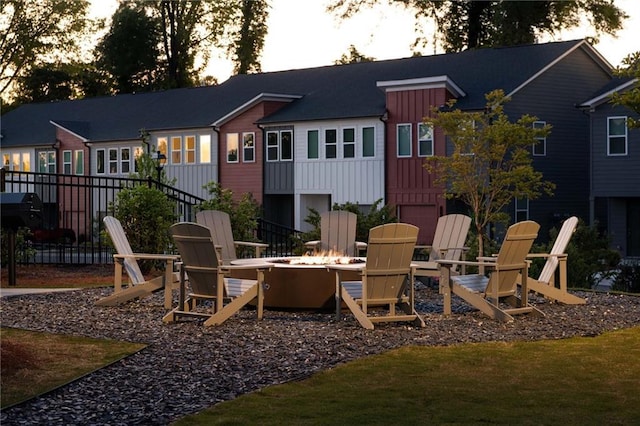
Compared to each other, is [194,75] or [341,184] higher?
[194,75]

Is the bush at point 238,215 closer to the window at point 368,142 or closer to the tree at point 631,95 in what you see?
the tree at point 631,95

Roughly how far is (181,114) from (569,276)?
93.8ft

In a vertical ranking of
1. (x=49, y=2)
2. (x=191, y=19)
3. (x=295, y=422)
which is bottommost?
(x=295, y=422)

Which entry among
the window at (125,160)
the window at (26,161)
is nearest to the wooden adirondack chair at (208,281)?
the window at (125,160)

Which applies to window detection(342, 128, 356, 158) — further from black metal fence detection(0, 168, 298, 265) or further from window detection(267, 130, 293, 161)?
black metal fence detection(0, 168, 298, 265)

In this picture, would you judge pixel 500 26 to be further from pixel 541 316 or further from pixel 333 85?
pixel 541 316

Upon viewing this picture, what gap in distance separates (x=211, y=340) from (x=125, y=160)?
36.5 m

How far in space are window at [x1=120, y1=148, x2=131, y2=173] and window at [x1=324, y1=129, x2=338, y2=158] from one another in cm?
1152

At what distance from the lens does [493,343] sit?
32.9ft

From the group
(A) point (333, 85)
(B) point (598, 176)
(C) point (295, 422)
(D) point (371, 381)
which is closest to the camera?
(C) point (295, 422)

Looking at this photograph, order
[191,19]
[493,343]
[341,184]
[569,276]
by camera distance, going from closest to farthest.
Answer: [493,343] < [569,276] < [341,184] < [191,19]

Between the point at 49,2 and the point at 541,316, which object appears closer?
the point at 541,316

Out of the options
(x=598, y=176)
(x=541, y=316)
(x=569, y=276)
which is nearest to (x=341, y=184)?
(x=598, y=176)

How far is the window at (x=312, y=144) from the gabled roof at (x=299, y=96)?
0.70m
